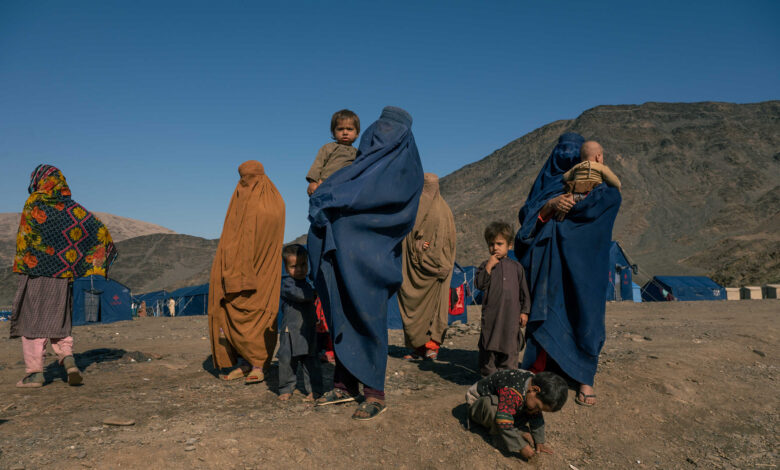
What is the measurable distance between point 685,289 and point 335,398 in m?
20.0

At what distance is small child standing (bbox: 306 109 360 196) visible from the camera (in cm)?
387

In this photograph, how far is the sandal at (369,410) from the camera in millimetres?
3124

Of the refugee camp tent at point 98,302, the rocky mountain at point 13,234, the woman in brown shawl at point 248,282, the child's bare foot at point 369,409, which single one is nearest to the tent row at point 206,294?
the refugee camp tent at point 98,302

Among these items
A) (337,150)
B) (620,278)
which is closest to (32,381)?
(337,150)

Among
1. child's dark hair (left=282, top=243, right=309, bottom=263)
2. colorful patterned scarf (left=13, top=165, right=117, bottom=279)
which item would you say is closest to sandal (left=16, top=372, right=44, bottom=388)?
colorful patterned scarf (left=13, top=165, right=117, bottom=279)

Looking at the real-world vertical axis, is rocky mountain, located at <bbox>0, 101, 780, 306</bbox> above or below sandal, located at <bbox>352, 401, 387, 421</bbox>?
above

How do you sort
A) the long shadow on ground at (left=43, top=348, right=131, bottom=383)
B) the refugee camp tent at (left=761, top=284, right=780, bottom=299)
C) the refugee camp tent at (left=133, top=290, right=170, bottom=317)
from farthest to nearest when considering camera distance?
the refugee camp tent at (left=133, top=290, right=170, bottom=317) → the refugee camp tent at (left=761, top=284, right=780, bottom=299) → the long shadow on ground at (left=43, top=348, right=131, bottom=383)

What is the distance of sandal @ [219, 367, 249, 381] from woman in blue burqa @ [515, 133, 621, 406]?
2340mm

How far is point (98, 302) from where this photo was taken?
54.2ft

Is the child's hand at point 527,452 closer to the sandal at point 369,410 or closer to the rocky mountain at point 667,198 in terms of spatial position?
the sandal at point 369,410

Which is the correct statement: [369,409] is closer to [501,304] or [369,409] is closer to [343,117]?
[501,304]

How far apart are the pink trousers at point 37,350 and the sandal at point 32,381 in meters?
0.04

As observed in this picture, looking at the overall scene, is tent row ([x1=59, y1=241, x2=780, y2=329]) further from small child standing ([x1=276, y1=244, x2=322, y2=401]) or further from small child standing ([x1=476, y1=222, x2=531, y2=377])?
small child standing ([x1=276, y1=244, x2=322, y2=401])

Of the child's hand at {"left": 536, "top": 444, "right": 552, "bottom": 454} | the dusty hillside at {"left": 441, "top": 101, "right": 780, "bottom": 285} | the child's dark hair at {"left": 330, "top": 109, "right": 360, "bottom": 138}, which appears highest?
the dusty hillside at {"left": 441, "top": 101, "right": 780, "bottom": 285}
